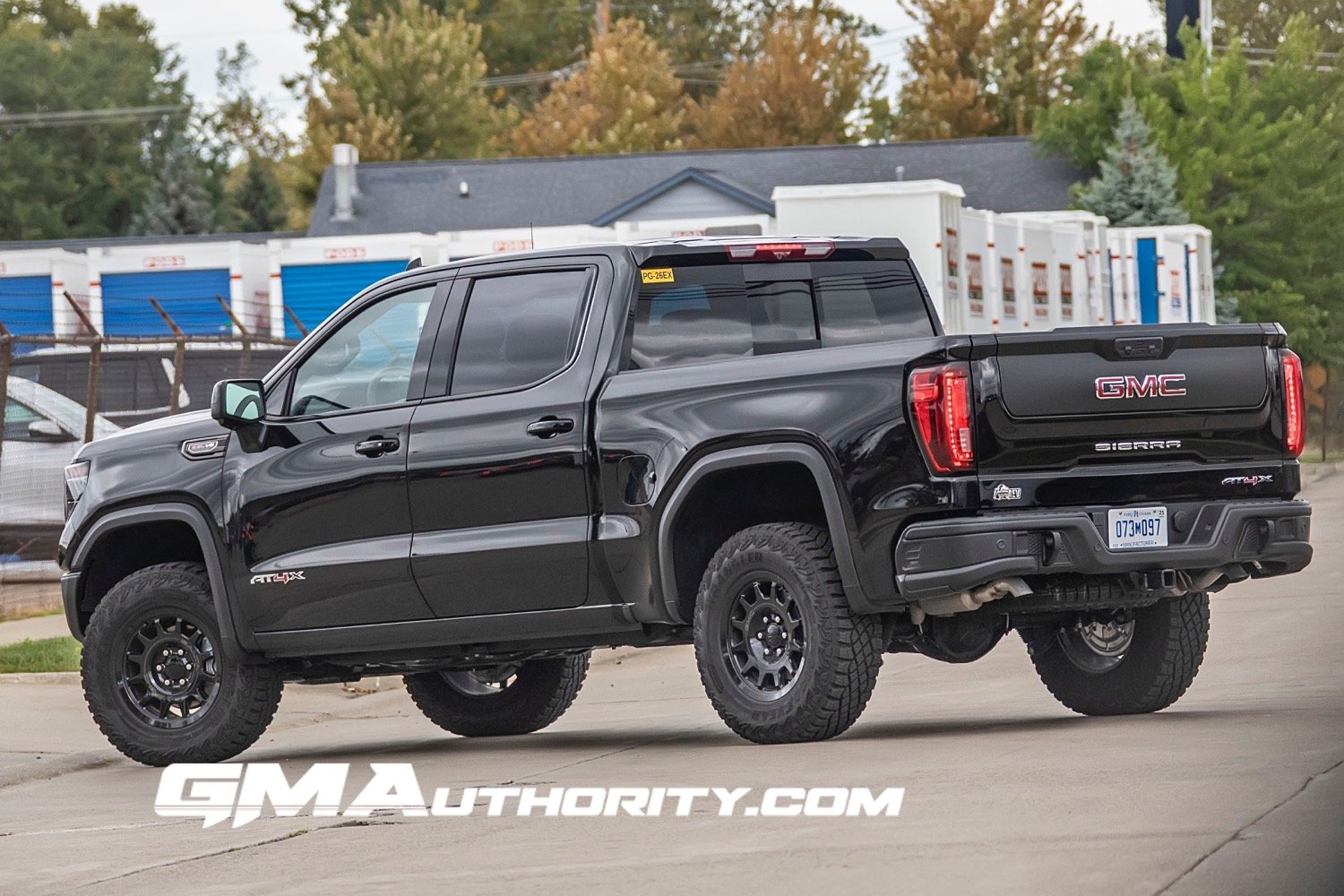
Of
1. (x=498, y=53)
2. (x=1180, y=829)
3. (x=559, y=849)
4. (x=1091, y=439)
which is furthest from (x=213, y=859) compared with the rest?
(x=498, y=53)

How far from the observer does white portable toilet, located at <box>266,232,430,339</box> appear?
3531 centimetres

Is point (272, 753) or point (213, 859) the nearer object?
point (213, 859)

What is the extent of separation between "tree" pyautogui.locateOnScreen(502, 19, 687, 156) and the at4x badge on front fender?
219 feet

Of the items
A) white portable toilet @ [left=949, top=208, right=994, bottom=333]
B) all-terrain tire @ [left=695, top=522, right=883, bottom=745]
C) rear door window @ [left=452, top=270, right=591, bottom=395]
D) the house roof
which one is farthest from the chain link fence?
the house roof

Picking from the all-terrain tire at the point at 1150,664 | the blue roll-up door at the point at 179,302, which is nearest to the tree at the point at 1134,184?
the blue roll-up door at the point at 179,302

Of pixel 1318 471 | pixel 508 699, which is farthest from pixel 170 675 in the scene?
pixel 1318 471

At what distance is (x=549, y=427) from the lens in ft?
32.5

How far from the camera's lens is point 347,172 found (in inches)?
2258

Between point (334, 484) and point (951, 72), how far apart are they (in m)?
71.4

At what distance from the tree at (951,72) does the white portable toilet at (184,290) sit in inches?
1728

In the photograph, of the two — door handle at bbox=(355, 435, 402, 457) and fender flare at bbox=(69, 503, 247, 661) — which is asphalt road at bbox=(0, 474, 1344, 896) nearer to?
fender flare at bbox=(69, 503, 247, 661)

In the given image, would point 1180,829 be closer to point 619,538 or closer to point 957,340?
point 957,340

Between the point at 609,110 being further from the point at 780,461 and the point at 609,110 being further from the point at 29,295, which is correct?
the point at 780,461

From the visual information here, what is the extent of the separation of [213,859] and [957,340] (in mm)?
3231
